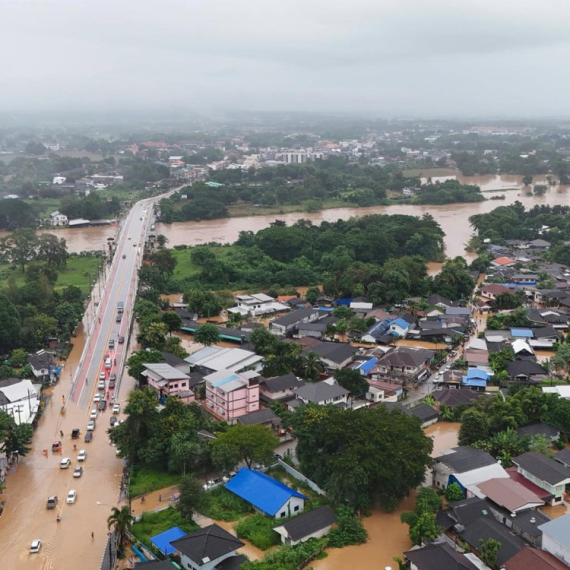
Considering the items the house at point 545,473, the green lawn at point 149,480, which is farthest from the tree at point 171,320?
the house at point 545,473

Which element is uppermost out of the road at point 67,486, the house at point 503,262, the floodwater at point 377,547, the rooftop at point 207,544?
the house at point 503,262

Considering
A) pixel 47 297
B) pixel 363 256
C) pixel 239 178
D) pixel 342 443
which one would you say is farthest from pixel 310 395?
pixel 239 178

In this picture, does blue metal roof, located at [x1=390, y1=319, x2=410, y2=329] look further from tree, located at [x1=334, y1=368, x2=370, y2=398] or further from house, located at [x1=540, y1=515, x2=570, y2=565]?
house, located at [x1=540, y1=515, x2=570, y2=565]

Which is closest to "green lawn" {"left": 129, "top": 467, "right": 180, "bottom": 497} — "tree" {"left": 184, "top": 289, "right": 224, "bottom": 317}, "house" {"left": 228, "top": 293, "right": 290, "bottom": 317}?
"tree" {"left": 184, "top": 289, "right": 224, "bottom": 317}

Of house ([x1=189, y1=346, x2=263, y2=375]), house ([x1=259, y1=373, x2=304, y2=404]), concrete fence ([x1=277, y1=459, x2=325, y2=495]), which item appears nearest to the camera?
concrete fence ([x1=277, y1=459, x2=325, y2=495])

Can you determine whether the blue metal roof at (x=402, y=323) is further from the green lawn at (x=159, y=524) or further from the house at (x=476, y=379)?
the green lawn at (x=159, y=524)
